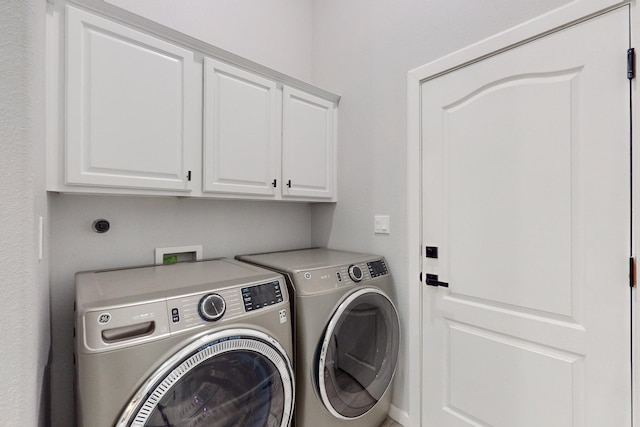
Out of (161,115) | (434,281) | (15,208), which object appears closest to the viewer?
(15,208)

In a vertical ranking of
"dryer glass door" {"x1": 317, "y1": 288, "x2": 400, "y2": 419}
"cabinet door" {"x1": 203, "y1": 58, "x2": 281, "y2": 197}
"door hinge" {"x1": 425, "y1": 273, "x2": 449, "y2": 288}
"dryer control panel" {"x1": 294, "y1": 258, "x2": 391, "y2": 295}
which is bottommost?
"dryer glass door" {"x1": 317, "y1": 288, "x2": 400, "y2": 419}

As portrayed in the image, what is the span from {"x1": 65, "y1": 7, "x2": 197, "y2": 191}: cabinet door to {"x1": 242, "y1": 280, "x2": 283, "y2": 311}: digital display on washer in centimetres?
67

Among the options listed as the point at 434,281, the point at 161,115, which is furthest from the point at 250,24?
the point at 434,281

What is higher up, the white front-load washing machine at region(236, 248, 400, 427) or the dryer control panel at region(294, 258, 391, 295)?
the dryer control panel at region(294, 258, 391, 295)

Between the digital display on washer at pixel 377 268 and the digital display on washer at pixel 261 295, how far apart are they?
635 mm

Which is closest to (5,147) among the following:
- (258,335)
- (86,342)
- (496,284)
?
(86,342)

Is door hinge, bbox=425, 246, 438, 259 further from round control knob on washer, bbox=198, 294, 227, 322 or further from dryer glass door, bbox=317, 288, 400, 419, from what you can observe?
round control knob on washer, bbox=198, 294, 227, 322

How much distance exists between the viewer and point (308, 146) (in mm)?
2025

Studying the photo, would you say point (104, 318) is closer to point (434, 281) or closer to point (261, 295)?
point (261, 295)

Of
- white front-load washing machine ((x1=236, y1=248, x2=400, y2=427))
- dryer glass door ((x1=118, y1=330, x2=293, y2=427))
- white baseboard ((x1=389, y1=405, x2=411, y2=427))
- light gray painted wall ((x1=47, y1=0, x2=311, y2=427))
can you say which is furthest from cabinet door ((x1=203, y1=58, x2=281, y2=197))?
white baseboard ((x1=389, y1=405, x2=411, y2=427))

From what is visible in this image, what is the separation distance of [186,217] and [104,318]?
3.16 feet

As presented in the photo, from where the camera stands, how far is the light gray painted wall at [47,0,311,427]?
139cm

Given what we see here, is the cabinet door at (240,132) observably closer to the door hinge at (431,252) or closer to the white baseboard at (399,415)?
the door hinge at (431,252)

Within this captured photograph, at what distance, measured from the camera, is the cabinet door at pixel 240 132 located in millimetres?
1561
